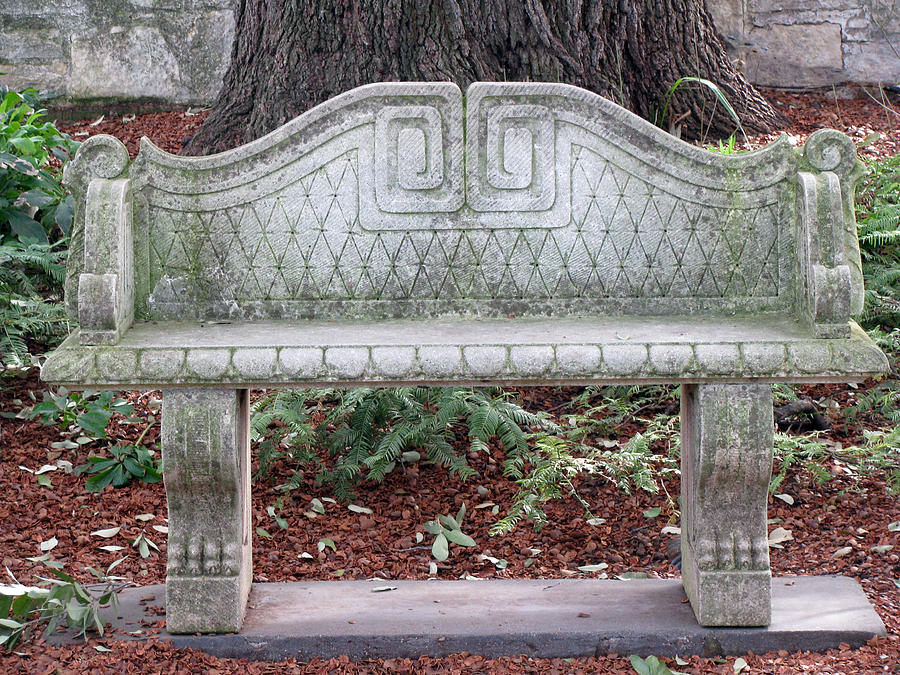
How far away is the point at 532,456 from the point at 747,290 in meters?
1.21

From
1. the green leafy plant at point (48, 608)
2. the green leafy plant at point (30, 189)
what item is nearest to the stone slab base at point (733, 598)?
the green leafy plant at point (48, 608)

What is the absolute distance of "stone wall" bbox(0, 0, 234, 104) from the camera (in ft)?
22.8

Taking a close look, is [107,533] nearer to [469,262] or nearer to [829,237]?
[469,262]

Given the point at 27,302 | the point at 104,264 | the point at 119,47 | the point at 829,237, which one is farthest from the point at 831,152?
the point at 119,47

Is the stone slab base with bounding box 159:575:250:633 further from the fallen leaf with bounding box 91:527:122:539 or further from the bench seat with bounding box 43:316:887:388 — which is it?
the fallen leaf with bounding box 91:527:122:539

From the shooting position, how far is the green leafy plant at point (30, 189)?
17.6ft

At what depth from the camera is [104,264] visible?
10.2 ft

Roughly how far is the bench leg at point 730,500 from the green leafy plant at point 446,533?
990 millimetres

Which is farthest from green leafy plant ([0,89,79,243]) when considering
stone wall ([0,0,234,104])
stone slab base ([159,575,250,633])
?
stone slab base ([159,575,250,633])

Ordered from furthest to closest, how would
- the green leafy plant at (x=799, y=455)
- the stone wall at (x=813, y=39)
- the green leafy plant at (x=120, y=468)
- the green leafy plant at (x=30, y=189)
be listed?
the stone wall at (x=813, y=39) < the green leafy plant at (x=30, y=189) < the green leafy plant at (x=120, y=468) < the green leafy plant at (x=799, y=455)

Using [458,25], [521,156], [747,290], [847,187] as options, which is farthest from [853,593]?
[458,25]

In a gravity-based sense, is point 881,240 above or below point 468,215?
below

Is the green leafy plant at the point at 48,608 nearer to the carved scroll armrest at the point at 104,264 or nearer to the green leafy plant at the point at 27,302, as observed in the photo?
the carved scroll armrest at the point at 104,264

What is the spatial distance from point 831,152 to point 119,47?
A: 5.03 m
